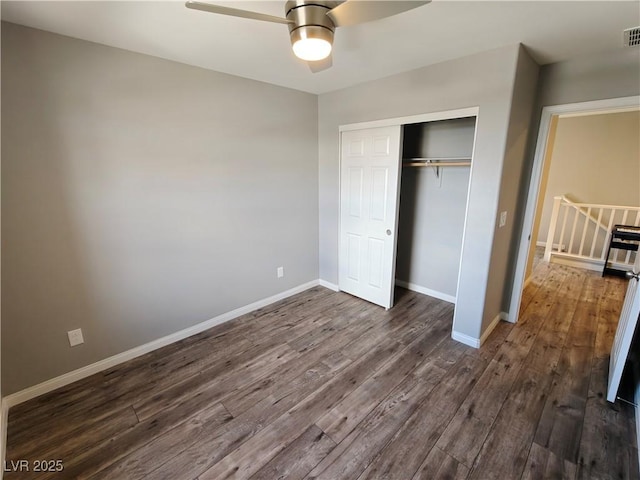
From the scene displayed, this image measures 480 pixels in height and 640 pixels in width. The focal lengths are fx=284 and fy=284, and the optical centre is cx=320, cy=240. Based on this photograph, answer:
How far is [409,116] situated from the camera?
272 centimetres

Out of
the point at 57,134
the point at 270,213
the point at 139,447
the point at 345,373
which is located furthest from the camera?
the point at 270,213

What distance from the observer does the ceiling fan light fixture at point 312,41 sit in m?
1.37

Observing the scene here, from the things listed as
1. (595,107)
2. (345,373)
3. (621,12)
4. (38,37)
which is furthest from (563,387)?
(38,37)

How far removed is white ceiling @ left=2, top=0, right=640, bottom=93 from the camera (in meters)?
1.58

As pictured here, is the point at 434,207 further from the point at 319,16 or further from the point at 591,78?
the point at 319,16

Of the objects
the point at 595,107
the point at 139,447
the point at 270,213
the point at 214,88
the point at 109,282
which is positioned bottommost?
the point at 139,447

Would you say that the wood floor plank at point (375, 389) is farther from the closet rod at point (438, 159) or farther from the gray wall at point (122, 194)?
the closet rod at point (438, 159)

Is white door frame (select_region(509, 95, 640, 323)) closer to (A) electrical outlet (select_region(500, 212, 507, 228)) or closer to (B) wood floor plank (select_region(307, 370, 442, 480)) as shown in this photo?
(A) electrical outlet (select_region(500, 212, 507, 228))

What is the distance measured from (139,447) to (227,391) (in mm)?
593

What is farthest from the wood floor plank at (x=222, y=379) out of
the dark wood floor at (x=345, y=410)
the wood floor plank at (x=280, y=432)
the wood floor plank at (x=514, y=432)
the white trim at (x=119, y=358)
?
the wood floor plank at (x=514, y=432)

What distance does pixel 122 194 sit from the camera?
87.9 inches

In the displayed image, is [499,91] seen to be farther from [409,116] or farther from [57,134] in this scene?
[57,134]

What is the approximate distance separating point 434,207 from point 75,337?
3699 millimetres

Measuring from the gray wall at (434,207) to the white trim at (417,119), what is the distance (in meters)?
0.69
